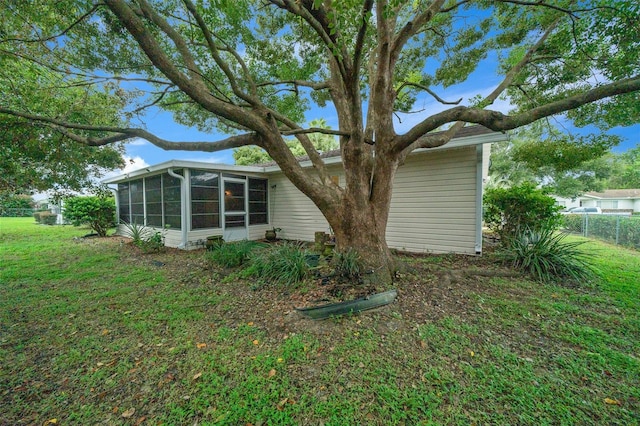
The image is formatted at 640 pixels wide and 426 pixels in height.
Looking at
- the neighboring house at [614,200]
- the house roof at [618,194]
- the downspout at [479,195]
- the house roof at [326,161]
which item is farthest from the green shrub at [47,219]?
the house roof at [618,194]

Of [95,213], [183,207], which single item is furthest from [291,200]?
[95,213]

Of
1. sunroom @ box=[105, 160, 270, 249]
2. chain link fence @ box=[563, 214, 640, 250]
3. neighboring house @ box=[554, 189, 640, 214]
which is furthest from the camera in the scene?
neighboring house @ box=[554, 189, 640, 214]

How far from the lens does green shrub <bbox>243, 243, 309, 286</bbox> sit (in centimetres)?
409

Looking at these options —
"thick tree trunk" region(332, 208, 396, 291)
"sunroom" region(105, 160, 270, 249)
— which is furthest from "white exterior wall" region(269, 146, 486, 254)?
"sunroom" region(105, 160, 270, 249)

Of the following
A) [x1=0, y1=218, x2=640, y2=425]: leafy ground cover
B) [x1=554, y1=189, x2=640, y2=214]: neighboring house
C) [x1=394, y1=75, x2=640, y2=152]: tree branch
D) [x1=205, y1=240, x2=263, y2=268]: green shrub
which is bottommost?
[x1=0, y1=218, x2=640, y2=425]: leafy ground cover

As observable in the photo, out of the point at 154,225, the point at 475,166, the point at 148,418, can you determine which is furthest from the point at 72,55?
the point at 475,166

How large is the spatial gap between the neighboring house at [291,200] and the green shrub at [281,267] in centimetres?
387

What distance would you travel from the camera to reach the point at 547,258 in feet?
14.9

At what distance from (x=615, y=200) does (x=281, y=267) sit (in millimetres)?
41376

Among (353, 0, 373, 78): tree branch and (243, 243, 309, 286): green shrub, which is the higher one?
(353, 0, 373, 78): tree branch

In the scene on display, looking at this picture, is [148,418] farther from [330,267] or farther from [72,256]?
[72,256]

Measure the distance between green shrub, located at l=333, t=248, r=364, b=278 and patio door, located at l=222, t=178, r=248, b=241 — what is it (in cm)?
568

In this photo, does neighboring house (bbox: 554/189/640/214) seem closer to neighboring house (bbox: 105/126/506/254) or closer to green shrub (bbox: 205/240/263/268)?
neighboring house (bbox: 105/126/506/254)

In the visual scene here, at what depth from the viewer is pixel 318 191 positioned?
399 cm
